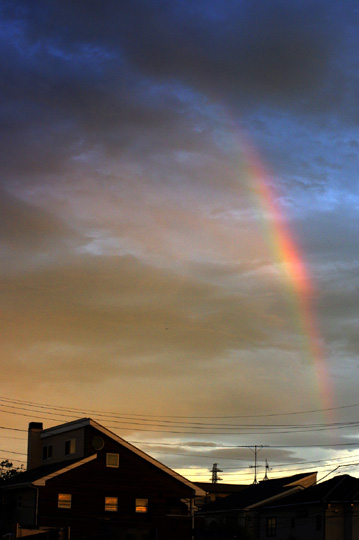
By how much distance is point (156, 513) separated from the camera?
6506 centimetres

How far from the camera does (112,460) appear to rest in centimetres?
6444

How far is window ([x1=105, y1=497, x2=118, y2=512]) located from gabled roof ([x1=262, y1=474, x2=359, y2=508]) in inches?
854

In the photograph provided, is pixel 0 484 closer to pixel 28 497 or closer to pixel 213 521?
pixel 28 497

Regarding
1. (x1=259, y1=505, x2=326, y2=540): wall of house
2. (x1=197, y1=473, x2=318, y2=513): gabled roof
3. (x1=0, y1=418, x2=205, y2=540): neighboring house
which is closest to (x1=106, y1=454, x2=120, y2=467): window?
(x1=0, y1=418, x2=205, y2=540): neighboring house

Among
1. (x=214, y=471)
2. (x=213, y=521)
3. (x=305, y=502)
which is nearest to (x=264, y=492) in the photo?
(x=213, y=521)

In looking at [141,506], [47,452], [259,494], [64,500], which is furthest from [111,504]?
[259,494]

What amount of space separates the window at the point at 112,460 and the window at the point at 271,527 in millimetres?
25033

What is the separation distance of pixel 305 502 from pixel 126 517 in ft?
68.3

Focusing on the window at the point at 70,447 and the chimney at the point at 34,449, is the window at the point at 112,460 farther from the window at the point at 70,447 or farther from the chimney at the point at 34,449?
the chimney at the point at 34,449

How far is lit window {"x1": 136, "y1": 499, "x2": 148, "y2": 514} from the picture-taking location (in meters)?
64.8

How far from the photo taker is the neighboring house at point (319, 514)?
235ft

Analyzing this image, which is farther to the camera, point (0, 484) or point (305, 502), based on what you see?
point (305, 502)

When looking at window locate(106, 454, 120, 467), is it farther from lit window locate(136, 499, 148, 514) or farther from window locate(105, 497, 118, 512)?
lit window locate(136, 499, 148, 514)

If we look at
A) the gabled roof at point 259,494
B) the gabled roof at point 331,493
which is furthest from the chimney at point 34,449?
the gabled roof at point 331,493
